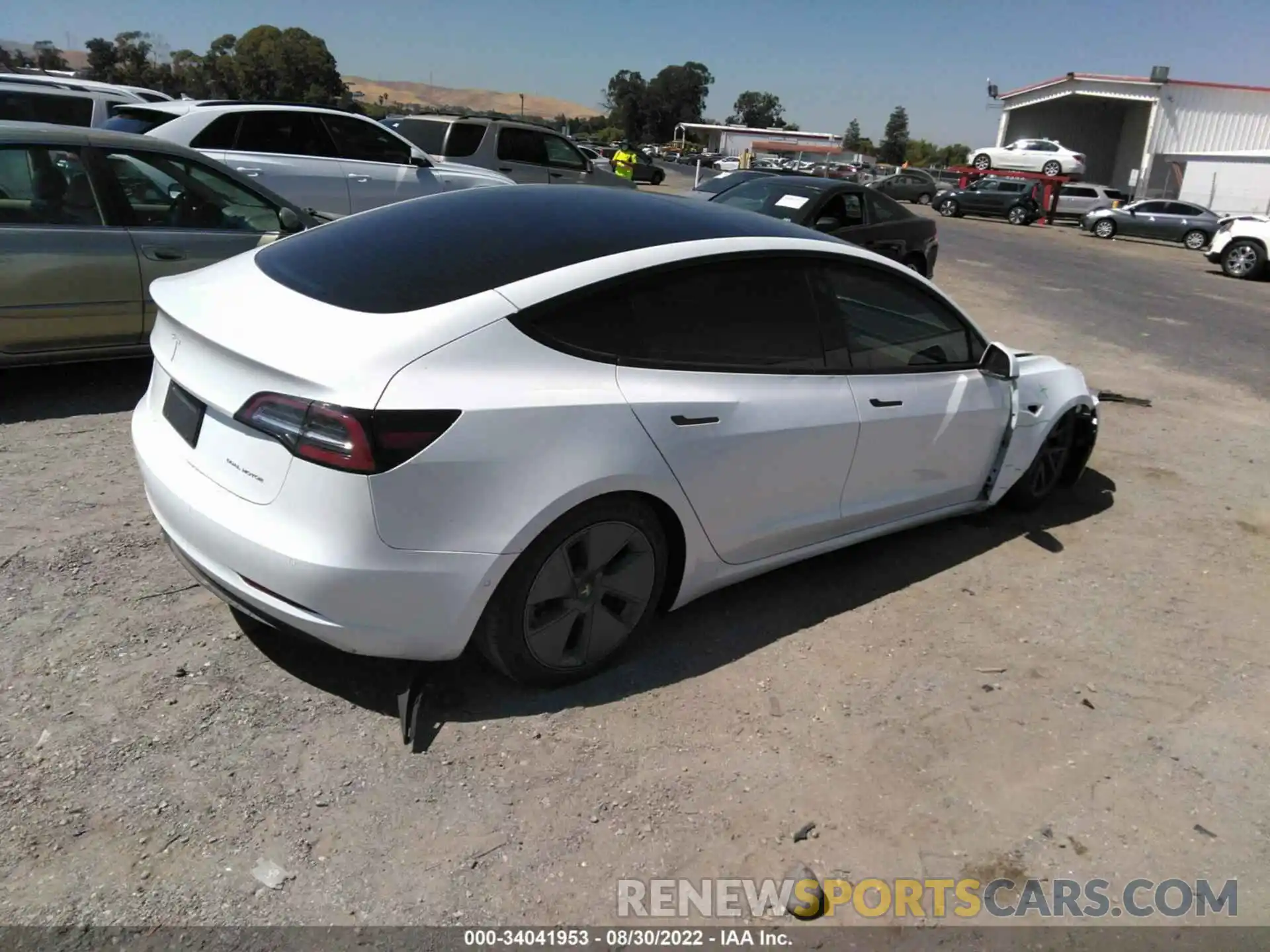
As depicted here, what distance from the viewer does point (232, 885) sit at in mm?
2367

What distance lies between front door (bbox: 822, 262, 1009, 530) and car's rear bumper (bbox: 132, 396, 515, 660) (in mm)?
1766

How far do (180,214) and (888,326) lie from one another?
4.43 meters

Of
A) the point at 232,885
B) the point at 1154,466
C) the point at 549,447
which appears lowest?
the point at 232,885

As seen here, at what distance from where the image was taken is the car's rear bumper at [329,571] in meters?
2.59

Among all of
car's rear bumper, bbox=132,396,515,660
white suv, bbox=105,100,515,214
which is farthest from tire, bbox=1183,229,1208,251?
car's rear bumper, bbox=132,396,515,660

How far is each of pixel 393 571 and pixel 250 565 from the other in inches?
17.4

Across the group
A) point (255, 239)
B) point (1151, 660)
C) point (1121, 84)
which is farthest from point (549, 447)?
point (1121, 84)

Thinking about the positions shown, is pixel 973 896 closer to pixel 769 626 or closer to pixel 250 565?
pixel 769 626

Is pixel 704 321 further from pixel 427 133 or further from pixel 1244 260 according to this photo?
pixel 1244 260

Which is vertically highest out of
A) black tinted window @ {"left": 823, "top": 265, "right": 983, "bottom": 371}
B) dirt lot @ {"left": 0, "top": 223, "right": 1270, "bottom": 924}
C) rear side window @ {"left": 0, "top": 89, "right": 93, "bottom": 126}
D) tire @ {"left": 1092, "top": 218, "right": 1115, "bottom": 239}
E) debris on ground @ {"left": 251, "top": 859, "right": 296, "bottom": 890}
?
tire @ {"left": 1092, "top": 218, "right": 1115, "bottom": 239}

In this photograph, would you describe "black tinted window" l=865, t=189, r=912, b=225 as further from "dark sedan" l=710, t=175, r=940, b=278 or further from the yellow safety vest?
the yellow safety vest

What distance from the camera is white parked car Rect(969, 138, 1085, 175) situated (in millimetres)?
37719

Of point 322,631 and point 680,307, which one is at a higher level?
point 680,307

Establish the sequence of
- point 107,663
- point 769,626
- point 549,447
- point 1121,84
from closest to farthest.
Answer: point 549,447 → point 107,663 → point 769,626 → point 1121,84
